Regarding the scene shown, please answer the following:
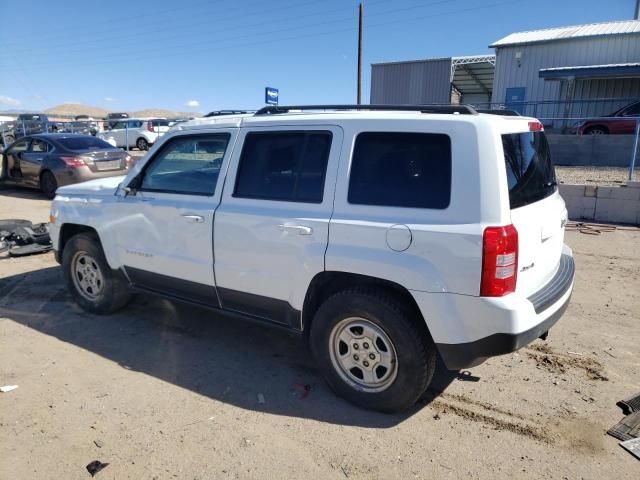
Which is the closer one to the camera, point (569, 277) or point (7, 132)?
point (569, 277)

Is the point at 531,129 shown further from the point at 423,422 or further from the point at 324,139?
the point at 423,422

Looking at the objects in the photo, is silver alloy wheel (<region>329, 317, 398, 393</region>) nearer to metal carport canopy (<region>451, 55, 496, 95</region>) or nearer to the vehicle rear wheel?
the vehicle rear wheel

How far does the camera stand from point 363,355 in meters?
3.21

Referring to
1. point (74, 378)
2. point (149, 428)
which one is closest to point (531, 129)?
point (149, 428)

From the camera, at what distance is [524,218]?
281cm

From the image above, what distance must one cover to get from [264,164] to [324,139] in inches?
21.6

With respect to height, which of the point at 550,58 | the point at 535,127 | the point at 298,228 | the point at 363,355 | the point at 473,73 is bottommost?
the point at 363,355

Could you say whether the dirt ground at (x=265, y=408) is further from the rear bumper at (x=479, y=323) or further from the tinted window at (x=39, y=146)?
the tinted window at (x=39, y=146)

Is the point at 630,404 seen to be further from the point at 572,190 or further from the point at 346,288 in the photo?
the point at 572,190

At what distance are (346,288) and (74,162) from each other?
10389mm

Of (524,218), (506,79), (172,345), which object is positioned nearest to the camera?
(524,218)

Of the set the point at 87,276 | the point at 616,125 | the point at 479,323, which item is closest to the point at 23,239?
the point at 87,276

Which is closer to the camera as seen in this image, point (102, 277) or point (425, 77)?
point (102, 277)

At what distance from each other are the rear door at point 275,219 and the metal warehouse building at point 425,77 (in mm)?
27607
